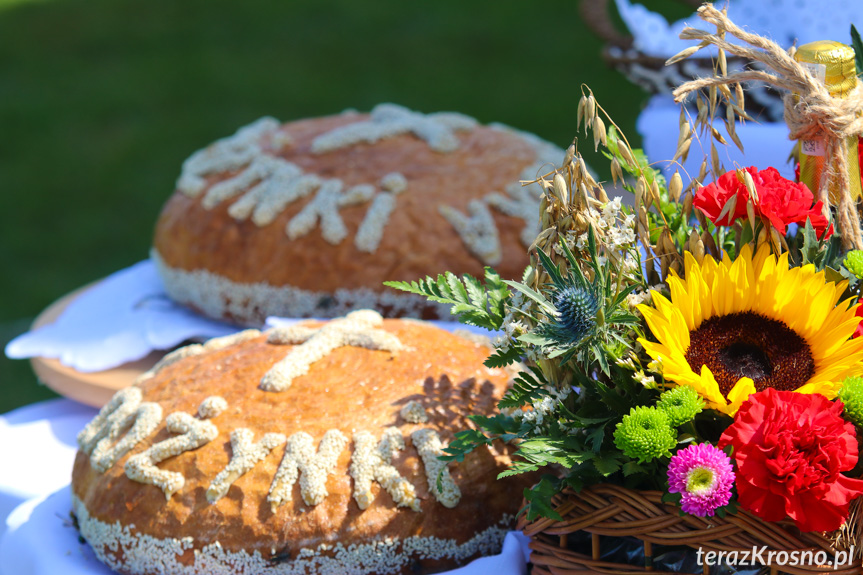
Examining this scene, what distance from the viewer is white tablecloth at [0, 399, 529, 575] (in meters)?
1.10

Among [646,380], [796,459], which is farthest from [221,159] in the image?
[796,459]

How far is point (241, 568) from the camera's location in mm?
1012

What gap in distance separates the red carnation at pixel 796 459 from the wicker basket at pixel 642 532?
44 mm

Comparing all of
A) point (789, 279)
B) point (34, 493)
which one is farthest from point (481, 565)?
point (34, 493)

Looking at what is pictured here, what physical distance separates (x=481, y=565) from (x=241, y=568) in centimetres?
29

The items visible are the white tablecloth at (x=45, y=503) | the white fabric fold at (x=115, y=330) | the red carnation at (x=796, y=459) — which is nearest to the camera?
the red carnation at (x=796, y=459)

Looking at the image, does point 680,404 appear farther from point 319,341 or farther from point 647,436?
point 319,341

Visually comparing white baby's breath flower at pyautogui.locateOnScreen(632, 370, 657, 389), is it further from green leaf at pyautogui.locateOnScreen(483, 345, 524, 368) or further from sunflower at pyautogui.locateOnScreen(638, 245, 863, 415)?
green leaf at pyautogui.locateOnScreen(483, 345, 524, 368)

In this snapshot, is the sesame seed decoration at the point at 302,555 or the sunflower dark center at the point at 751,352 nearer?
the sunflower dark center at the point at 751,352

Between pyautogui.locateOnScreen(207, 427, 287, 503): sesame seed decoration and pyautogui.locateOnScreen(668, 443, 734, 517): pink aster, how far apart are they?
0.52 meters

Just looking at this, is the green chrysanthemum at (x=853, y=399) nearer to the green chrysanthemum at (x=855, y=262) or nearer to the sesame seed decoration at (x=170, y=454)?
the green chrysanthemum at (x=855, y=262)

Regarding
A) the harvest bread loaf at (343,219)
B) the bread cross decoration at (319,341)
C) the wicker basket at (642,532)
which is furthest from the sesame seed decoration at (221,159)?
the wicker basket at (642,532)

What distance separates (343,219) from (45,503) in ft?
2.59

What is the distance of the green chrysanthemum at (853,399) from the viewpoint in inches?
29.3
